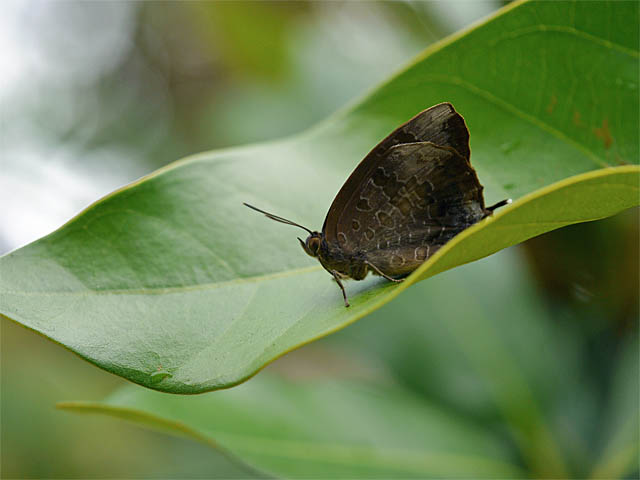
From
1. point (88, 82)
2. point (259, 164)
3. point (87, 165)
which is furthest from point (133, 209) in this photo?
point (88, 82)

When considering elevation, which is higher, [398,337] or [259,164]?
[259,164]

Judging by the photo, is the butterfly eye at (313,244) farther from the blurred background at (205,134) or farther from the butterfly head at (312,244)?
the blurred background at (205,134)

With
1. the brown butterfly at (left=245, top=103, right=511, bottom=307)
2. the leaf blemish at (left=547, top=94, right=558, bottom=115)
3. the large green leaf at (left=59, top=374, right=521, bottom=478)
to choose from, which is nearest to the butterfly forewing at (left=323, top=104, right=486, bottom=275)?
the brown butterfly at (left=245, top=103, right=511, bottom=307)

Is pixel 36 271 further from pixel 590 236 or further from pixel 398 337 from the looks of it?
pixel 590 236

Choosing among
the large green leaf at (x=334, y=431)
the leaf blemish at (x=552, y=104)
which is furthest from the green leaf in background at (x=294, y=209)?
the large green leaf at (x=334, y=431)

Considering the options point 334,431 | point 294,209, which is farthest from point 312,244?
point 334,431

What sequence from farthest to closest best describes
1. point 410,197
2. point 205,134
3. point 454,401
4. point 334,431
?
1. point 205,134
2. point 454,401
3. point 334,431
4. point 410,197

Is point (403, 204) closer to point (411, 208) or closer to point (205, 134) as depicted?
point (411, 208)
